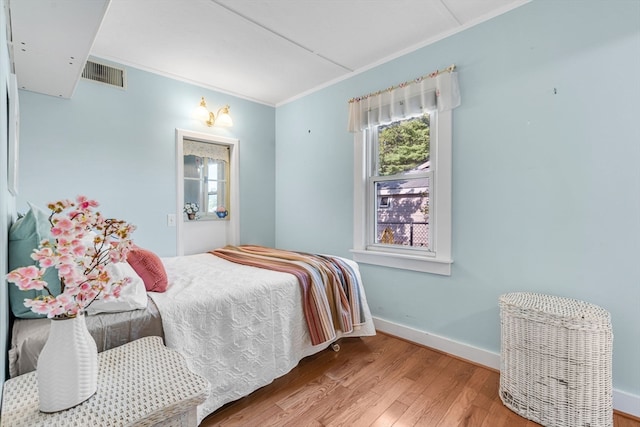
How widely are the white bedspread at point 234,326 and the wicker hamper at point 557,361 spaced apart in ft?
4.04

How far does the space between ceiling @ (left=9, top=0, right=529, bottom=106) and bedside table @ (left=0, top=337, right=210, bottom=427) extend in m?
1.54

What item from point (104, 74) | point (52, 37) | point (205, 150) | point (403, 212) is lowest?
point (403, 212)

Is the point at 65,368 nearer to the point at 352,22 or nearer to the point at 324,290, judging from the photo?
the point at 324,290

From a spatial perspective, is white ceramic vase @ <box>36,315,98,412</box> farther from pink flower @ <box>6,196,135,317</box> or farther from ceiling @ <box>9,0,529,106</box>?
ceiling @ <box>9,0,529,106</box>

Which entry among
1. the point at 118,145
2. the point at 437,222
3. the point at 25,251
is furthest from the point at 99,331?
the point at 437,222

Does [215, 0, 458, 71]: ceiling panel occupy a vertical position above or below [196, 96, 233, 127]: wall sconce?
above

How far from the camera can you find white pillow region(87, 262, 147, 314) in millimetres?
1353

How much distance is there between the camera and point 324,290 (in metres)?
2.13

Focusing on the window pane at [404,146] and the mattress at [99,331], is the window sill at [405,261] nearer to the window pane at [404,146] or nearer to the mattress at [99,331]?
the window pane at [404,146]

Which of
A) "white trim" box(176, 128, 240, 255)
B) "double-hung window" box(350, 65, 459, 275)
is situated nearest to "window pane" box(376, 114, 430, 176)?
"double-hung window" box(350, 65, 459, 275)

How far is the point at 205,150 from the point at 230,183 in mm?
461

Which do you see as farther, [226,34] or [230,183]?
[230,183]

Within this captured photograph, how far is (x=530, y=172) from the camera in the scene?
193 centimetres

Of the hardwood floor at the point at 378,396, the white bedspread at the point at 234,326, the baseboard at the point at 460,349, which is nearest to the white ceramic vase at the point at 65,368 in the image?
the white bedspread at the point at 234,326
